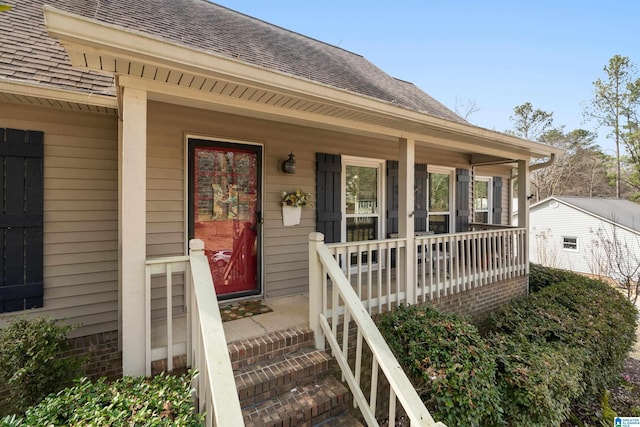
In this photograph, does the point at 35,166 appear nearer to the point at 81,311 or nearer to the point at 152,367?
the point at 81,311

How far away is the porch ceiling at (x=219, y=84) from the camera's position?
1.86 meters

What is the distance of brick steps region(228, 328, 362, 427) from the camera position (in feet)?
7.67

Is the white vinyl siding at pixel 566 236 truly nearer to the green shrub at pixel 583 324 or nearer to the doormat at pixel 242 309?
the green shrub at pixel 583 324

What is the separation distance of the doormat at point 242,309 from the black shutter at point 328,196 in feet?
4.57

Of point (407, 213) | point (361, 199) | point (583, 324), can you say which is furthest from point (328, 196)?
point (583, 324)

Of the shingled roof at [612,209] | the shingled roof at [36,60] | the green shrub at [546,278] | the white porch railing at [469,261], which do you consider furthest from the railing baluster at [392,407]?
the shingled roof at [612,209]

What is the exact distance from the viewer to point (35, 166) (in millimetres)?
2959

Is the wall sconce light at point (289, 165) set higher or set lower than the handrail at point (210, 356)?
higher

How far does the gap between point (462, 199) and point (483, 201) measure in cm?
137

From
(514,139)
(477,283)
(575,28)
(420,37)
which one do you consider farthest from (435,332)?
(575,28)

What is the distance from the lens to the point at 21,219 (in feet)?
9.57

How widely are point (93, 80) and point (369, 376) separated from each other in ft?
13.8

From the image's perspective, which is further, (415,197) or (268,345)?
(415,197)

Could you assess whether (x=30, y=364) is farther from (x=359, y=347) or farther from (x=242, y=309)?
(x=359, y=347)
